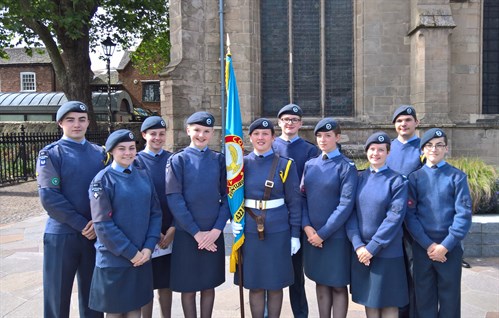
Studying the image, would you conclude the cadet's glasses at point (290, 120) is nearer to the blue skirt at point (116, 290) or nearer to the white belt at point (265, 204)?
the white belt at point (265, 204)

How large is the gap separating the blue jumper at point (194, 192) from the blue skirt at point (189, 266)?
13 cm

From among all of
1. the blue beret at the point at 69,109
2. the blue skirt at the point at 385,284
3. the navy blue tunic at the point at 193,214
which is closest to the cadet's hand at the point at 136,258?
the navy blue tunic at the point at 193,214

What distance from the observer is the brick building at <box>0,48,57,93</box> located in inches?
1362

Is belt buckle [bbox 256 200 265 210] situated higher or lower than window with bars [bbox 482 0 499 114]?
lower

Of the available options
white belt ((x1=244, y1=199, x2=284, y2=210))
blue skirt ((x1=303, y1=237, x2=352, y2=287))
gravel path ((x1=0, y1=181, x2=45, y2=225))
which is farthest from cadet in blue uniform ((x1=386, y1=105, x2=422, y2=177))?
gravel path ((x1=0, y1=181, x2=45, y2=225))

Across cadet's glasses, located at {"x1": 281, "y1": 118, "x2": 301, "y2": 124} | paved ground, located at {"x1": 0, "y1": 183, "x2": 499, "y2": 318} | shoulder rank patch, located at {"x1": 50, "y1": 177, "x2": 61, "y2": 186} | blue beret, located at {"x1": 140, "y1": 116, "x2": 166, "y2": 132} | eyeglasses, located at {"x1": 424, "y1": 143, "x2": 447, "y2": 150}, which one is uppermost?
cadet's glasses, located at {"x1": 281, "y1": 118, "x2": 301, "y2": 124}

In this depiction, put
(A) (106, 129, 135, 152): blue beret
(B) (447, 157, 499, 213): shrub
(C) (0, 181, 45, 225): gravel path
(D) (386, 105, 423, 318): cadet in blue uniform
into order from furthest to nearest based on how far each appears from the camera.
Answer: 1. (C) (0, 181, 45, 225): gravel path
2. (B) (447, 157, 499, 213): shrub
3. (D) (386, 105, 423, 318): cadet in blue uniform
4. (A) (106, 129, 135, 152): blue beret

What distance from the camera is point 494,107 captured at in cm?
1098

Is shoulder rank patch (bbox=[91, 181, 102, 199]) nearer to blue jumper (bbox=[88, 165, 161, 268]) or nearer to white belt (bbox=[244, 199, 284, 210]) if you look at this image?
blue jumper (bbox=[88, 165, 161, 268])

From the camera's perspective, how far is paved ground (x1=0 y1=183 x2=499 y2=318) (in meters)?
4.11

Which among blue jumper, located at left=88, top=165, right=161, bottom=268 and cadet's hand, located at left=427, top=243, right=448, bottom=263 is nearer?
blue jumper, located at left=88, top=165, right=161, bottom=268

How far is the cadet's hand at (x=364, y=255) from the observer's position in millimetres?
3105

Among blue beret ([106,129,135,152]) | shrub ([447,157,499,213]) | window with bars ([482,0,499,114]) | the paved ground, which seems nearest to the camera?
blue beret ([106,129,135,152])

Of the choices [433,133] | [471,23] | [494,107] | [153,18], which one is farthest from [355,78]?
[153,18]
